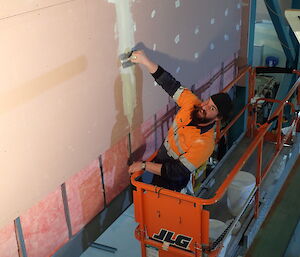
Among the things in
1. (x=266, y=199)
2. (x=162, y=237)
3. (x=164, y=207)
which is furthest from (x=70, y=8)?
(x=266, y=199)

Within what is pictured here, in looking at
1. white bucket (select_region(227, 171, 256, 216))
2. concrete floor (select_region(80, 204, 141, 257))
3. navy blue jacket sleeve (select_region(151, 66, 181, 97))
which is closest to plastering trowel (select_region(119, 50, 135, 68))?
navy blue jacket sleeve (select_region(151, 66, 181, 97))

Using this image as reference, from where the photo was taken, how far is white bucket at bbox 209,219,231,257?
377 cm

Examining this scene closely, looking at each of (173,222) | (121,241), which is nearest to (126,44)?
(173,222)

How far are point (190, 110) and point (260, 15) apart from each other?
664 cm

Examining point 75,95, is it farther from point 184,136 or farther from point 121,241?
point 121,241

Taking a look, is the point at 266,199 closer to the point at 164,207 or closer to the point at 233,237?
the point at 233,237

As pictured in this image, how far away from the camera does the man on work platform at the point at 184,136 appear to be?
379 centimetres

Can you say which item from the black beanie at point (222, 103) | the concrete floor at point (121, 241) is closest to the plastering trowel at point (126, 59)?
the black beanie at point (222, 103)

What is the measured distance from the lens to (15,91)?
2932 mm

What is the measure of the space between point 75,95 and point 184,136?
1.08 m

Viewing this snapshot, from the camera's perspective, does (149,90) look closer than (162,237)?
No

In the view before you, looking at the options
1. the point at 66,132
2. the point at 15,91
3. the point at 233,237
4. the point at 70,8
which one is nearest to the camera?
the point at 15,91

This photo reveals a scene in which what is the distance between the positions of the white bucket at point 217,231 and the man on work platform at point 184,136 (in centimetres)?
45

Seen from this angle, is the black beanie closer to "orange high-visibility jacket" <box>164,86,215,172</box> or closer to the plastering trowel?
"orange high-visibility jacket" <box>164,86,215,172</box>
